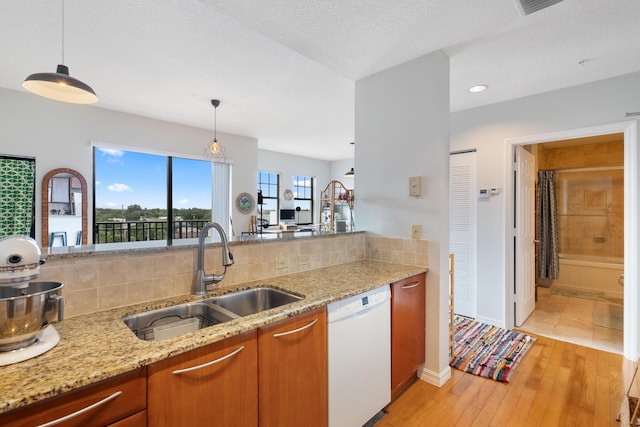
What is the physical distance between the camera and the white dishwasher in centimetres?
157

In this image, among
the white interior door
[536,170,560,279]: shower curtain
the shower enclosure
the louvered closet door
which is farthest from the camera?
[536,170,560,279]: shower curtain

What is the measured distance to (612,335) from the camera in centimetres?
298

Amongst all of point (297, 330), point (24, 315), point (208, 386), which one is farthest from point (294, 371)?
point (24, 315)

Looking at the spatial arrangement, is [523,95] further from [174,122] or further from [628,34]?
[174,122]

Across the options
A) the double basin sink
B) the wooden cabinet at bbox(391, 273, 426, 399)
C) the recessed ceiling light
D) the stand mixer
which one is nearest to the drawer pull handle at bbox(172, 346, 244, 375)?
the double basin sink

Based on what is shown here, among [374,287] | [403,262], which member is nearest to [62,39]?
[374,287]

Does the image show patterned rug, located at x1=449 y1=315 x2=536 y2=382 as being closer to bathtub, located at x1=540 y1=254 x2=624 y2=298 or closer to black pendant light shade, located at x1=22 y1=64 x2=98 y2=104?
bathtub, located at x1=540 y1=254 x2=624 y2=298

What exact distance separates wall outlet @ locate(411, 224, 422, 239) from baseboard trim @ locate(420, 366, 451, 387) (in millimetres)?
1020

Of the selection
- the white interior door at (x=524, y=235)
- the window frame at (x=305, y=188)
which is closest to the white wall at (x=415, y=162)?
the white interior door at (x=524, y=235)

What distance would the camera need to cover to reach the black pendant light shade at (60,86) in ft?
5.53

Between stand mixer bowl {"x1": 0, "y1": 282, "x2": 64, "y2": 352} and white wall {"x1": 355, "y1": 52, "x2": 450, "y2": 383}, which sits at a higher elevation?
white wall {"x1": 355, "y1": 52, "x2": 450, "y2": 383}

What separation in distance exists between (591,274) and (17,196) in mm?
7801

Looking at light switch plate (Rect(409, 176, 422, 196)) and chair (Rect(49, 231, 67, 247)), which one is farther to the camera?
chair (Rect(49, 231, 67, 247))

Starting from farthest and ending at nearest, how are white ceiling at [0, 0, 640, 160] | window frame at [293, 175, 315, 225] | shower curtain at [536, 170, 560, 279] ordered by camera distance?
window frame at [293, 175, 315, 225], shower curtain at [536, 170, 560, 279], white ceiling at [0, 0, 640, 160]
